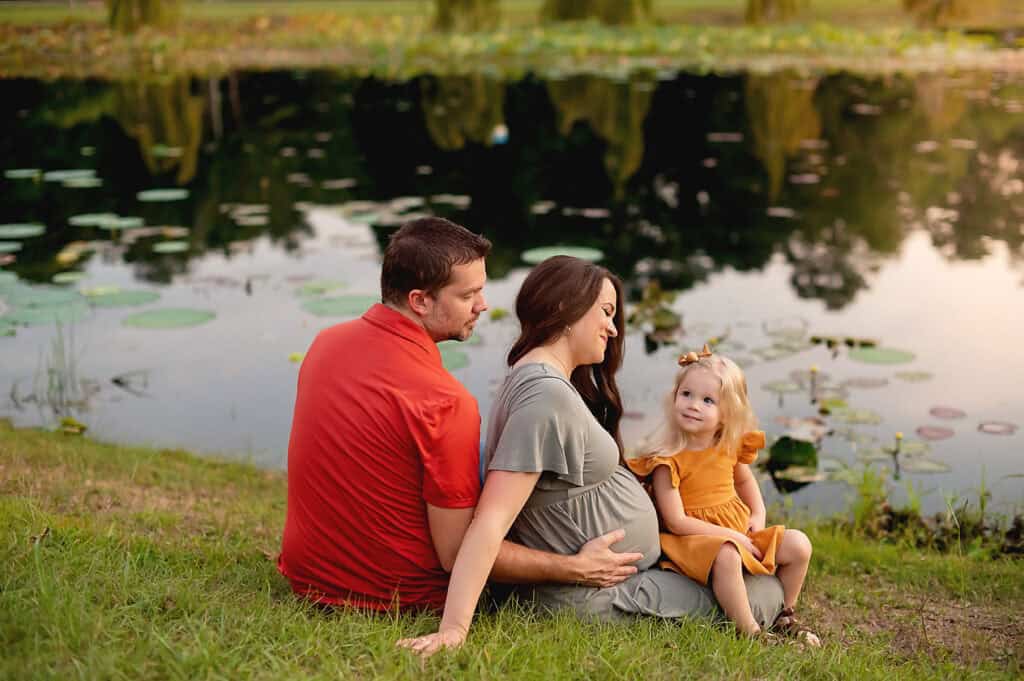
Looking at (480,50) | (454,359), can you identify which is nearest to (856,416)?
(454,359)

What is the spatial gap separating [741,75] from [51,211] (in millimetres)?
10974

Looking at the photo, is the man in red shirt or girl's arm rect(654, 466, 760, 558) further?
girl's arm rect(654, 466, 760, 558)

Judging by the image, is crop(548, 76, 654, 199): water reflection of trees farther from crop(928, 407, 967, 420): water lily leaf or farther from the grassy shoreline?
crop(928, 407, 967, 420): water lily leaf

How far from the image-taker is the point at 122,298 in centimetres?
596

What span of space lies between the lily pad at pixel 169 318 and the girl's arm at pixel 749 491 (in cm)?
355

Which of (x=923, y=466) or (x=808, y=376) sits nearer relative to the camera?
(x=923, y=466)

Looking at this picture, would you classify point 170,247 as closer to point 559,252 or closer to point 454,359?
point 559,252

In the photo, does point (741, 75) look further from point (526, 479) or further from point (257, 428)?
point (526, 479)

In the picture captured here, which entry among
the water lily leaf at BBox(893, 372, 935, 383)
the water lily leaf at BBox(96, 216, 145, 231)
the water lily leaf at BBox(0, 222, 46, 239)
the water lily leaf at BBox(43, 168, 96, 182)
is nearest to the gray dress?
the water lily leaf at BBox(893, 372, 935, 383)

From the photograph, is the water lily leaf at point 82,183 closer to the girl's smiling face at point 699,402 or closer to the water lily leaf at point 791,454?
the water lily leaf at point 791,454

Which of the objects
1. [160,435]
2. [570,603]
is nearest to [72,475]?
[160,435]

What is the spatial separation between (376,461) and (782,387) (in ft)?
9.18

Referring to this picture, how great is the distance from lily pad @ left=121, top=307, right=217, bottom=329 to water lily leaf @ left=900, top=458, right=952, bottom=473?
3.44 m

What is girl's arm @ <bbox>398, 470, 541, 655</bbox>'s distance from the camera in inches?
87.0
